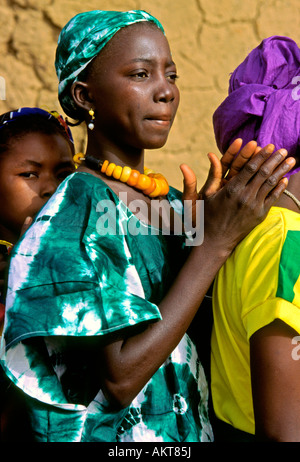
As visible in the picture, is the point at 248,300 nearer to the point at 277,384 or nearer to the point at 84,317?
the point at 277,384

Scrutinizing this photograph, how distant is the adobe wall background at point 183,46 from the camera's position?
3969 millimetres

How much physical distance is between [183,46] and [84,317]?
2984mm

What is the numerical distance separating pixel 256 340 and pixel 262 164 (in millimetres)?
473

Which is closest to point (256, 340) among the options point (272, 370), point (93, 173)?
point (272, 370)

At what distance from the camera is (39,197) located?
233 cm

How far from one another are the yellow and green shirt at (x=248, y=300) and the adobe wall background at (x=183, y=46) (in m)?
2.54

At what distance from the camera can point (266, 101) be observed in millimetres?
1771

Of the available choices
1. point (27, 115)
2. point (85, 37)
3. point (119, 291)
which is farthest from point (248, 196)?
point (27, 115)

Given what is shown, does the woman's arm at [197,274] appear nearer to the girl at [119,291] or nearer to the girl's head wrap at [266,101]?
the girl at [119,291]

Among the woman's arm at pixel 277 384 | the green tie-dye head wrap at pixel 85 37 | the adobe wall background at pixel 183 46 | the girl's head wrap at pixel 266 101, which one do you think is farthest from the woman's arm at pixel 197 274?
the adobe wall background at pixel 183 46

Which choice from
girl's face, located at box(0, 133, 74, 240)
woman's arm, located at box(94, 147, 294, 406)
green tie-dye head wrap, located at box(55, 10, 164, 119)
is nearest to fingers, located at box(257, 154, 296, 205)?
woman's arm, located at box(94, 147, 294, 406)

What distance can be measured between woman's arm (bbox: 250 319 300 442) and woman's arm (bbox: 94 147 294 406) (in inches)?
10.0

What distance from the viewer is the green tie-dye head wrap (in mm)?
1976
